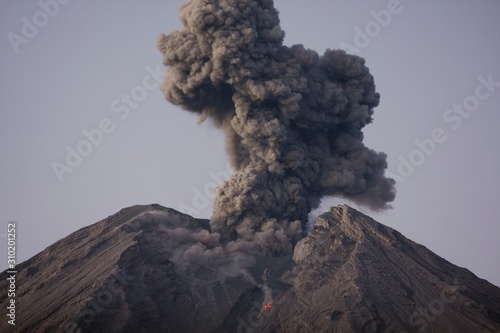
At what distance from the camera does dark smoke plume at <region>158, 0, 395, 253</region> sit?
163 ft

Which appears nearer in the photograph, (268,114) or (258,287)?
(258,287)

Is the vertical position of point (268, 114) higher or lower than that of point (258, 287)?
higher

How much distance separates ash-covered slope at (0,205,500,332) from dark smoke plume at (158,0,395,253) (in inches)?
112

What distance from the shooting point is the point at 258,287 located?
4616 cm

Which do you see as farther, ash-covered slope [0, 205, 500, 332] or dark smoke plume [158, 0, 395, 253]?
dark smoke plume [158, 0, 395, 253]

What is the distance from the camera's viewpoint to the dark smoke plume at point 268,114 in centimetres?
4978

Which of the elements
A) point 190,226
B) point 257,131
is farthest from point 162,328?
point 257,131

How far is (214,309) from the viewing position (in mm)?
44312

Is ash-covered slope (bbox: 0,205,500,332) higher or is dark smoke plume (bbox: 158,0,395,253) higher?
dark smoke plume (bbox: 158,0,395,253)

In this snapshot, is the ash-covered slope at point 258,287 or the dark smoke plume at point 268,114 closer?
the ash-covered slope at point 258,287

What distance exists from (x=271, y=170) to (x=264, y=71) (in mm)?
6577

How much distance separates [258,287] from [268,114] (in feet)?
38.5

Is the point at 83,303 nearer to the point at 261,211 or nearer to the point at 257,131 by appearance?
the point at 261,211

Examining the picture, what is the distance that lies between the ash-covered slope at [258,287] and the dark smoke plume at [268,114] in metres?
2.84
